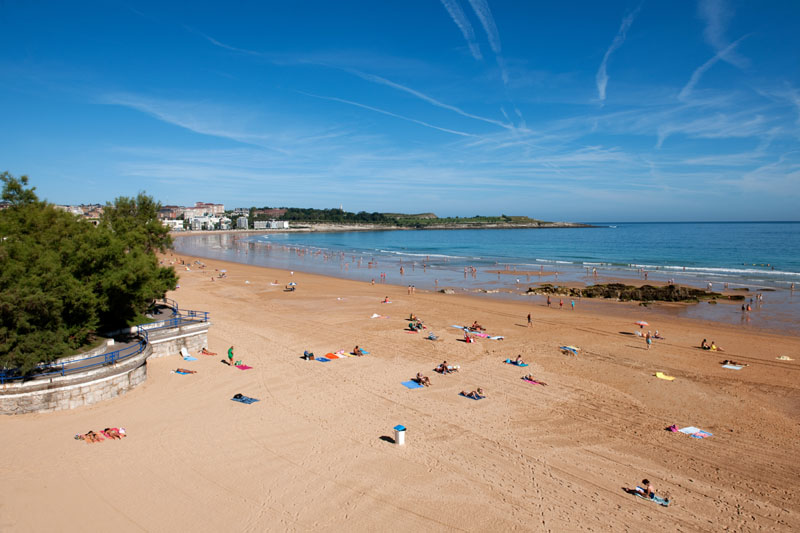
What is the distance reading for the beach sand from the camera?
8406mm

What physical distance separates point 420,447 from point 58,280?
11546 mm

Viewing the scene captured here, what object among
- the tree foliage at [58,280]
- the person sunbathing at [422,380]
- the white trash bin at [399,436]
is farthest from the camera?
the person sunbathing at [422,380]

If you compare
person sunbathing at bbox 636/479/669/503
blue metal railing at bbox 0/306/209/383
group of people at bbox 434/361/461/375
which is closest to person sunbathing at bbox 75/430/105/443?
blue metal railing at bbox 0/306/209/383

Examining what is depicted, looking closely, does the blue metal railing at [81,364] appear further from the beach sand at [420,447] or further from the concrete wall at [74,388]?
the beach sand at [420,447]

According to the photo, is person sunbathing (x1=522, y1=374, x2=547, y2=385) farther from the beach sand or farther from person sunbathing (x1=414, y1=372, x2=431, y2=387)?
person sunbathing (x1=414, y1=372, x2=431, y2=387)

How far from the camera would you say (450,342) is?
20.9m

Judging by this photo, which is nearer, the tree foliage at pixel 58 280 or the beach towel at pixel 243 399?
the tree foliage at pixel 58 280

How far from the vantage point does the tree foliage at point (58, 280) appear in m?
11.5

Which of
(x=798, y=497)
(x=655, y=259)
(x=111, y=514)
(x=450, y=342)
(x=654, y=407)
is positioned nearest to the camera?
(x=111, y=514)

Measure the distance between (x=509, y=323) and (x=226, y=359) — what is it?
1572 centimetres

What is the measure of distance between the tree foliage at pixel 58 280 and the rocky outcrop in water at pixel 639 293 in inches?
1151

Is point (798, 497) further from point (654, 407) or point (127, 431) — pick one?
point (127, 431)

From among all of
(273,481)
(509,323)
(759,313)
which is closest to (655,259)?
(759,313)

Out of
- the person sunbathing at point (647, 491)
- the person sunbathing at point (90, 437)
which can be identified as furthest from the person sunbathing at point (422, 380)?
the person sunbathing at point (90, 437)
